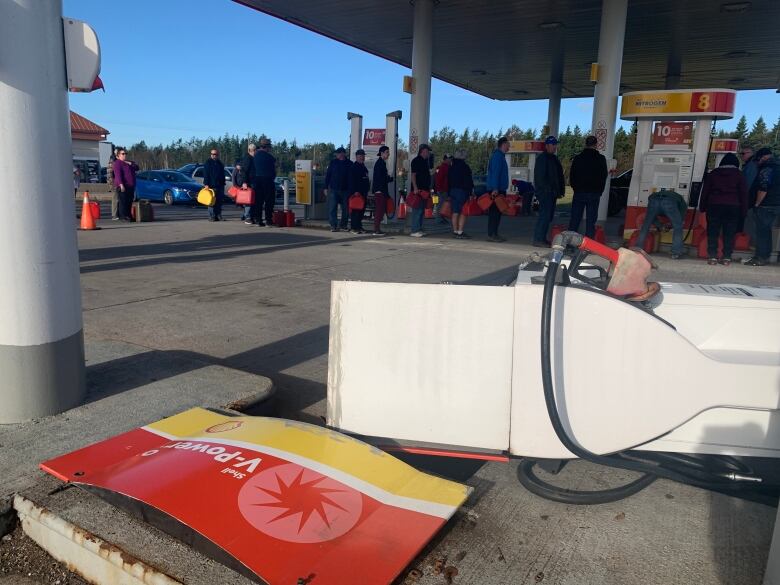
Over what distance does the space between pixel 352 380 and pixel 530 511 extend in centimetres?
101

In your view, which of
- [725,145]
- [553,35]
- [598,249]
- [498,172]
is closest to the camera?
[598,249]

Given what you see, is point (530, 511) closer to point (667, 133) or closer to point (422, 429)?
point (422, 429)

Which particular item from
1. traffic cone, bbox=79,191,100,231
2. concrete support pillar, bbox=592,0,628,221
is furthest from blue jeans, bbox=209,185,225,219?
concrete support pillar, bbox=592,0,628,221

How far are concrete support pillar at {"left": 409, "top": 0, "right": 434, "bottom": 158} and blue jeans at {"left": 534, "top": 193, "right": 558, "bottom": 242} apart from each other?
5.59 meters

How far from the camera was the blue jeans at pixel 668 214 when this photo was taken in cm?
966

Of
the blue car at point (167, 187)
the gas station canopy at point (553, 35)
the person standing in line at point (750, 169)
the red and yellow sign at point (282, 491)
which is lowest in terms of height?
the red and yellow sign at point (282, 491)

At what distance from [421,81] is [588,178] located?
22.6 feet

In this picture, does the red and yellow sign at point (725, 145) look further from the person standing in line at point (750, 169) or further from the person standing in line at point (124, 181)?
the person standing in line at point (124, 181)

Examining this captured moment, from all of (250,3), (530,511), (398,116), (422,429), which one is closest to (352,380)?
(422,429)

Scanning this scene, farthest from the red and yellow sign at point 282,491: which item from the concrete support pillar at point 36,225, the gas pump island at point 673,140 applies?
the gas pump island at point 673,140

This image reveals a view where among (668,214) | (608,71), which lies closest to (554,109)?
(608,71)

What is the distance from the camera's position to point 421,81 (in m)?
15.3

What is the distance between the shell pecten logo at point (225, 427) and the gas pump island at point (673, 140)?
9.74 meters

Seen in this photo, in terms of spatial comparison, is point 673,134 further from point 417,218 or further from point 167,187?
point 167,187
